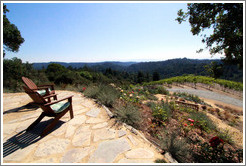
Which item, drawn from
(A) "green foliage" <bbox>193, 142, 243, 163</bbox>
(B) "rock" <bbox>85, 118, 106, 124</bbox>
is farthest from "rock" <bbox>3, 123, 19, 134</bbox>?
(A) "green foliage" <bbox>193, 142, 243, 163</bbox>

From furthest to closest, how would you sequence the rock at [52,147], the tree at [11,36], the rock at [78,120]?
the tree at [11,36] → the rock at [78,120] → the rock at [52,147]

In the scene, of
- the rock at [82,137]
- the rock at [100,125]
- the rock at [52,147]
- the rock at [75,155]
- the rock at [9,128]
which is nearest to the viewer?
the rock at [75,155]

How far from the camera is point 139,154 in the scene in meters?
1.54

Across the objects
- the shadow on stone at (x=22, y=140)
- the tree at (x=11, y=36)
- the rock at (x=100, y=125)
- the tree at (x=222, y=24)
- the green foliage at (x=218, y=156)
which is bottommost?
the green foliage at (x=218, y=156)

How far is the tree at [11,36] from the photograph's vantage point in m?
6.86

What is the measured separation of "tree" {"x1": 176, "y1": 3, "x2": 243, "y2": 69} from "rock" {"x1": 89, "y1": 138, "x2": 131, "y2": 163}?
221 centimetres

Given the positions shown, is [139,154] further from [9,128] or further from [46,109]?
[9,128]

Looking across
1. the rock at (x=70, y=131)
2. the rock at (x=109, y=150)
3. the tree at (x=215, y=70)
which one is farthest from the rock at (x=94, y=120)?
the tree at (x=215, y=70)

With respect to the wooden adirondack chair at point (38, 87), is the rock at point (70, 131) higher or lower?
lower

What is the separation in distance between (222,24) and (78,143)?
3322mm

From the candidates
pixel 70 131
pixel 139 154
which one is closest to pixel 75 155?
pixel 70 131

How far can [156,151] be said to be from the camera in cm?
163

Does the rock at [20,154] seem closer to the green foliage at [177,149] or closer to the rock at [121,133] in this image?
the rock at [121,133]

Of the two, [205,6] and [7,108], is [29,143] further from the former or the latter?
[205,6]
